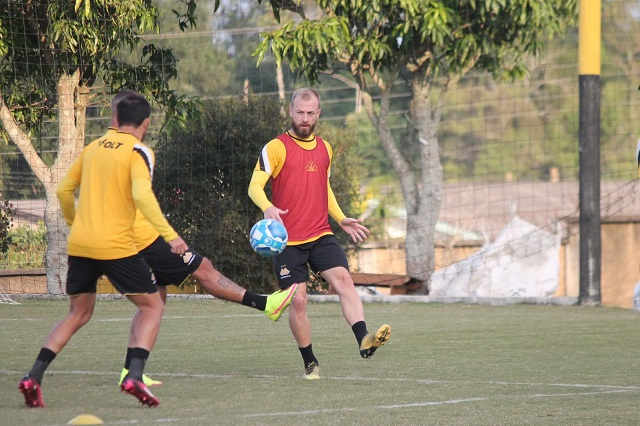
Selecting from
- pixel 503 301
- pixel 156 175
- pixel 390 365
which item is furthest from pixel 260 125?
pixel 390 365

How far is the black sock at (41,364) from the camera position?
22.2 feet

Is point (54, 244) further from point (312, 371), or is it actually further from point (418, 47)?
point (312, 371)

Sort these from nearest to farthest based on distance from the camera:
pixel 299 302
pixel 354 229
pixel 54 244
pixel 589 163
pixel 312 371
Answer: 1. pixel 312 371
2. pixel 299 302
3. pixel 354 229
4. pixel 589 163
5. pixel 54 244

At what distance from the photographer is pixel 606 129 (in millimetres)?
38344

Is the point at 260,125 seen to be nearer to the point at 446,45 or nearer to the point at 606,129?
the point at 446,45

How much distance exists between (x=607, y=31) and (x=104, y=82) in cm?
2350

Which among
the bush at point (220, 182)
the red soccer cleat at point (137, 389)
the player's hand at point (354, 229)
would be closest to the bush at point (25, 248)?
the bush at point (220, 182)

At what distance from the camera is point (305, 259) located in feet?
28.3

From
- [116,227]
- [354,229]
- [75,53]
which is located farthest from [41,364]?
[75,53]

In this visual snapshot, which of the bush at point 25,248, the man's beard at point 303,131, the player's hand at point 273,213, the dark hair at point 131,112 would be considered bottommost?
the bush at point 25,248

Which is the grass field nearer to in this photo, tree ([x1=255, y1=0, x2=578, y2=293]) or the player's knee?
the player's knee

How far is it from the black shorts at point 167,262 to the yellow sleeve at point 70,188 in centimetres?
58

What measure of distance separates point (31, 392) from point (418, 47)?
47.2ft

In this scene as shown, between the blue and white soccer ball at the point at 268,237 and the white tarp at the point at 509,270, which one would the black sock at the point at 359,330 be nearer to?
the blue and white soccer ball at the point at 268,237
